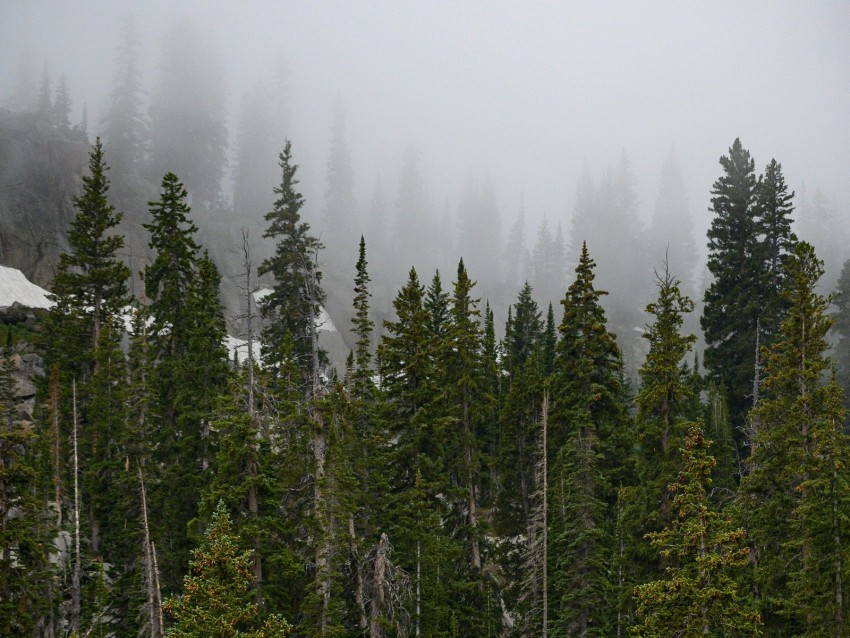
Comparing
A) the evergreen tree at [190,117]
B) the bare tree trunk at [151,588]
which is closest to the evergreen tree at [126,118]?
the evergreen tree at [190,117]

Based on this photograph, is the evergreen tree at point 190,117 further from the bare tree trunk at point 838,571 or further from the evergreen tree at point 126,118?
the bare tree trunk at point 838,571

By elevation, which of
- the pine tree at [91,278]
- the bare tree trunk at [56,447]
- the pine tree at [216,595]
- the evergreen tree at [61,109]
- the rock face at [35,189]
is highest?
the evergreen tree at [61,109]

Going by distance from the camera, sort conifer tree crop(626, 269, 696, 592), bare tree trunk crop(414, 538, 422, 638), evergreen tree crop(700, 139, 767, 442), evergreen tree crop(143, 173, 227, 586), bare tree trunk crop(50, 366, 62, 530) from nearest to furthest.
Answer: conifer tree crop(626, 269, 696, 592) < bare tree trunk crop(414, 538, 422, 638) < evergreen tree crop(143, 173, 227, 586) < bare tree trunk crop(50, 366, 62, 530) < evergreen tree crop(700, 139, 767, 442)

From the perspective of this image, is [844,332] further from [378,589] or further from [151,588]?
[151,588]

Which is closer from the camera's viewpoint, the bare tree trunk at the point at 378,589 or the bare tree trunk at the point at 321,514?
the bare tree trunk at the point at 321,514

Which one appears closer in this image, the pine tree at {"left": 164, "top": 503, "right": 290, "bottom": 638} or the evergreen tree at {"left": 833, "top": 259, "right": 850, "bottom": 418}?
the pine tree at {"left": 164, "top": 503, "right": 290, "bottom": 638}

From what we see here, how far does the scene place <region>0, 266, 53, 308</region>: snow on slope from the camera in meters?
57.9

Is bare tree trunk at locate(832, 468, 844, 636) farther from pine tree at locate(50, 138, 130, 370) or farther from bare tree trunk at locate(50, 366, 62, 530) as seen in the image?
pine tree at locate(50, 138, 130, 370)

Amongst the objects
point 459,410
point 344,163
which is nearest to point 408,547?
point 459,410

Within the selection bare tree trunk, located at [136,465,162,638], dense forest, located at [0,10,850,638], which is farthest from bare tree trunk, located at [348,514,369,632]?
bare tree trunk, located at [136,465,162,638]

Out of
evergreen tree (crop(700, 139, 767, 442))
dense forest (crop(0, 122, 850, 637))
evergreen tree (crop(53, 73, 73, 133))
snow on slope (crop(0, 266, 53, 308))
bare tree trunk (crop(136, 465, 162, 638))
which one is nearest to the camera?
dense forest (crop(0, 122, 850, 637))

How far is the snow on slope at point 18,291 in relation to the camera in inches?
2279

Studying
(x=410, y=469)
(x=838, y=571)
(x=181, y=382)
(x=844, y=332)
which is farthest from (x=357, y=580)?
(x=844, y=332)

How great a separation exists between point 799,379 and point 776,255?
2480cm
